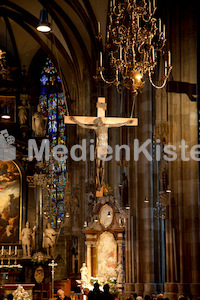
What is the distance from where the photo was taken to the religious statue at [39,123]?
30.4 m

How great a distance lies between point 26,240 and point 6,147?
467 cm

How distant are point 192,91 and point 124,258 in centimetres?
775

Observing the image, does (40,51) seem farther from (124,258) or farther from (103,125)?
(103,125)

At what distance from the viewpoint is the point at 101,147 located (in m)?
13.0

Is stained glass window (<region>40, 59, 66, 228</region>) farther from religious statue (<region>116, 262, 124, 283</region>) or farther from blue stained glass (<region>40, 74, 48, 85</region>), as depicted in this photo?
religious statue (<region>116, 262, 124, 283</region>)

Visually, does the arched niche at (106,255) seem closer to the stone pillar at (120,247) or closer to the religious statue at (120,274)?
the stone pillar at (120,247)

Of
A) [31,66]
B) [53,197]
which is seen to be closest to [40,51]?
[31,66]

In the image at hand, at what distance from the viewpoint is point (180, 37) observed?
15531mm

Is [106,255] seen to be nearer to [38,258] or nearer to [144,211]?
[144,211]

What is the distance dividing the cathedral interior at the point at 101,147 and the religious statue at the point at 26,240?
Result: 5 centimetres

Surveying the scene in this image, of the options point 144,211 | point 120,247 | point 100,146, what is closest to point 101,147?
point 100,146

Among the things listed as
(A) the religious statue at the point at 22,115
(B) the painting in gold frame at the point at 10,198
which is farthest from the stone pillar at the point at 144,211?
(B) the painting in gold frame at the point at 10,198

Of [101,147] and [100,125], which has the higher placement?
[100,125]

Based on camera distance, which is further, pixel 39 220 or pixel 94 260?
pixel 39 220
